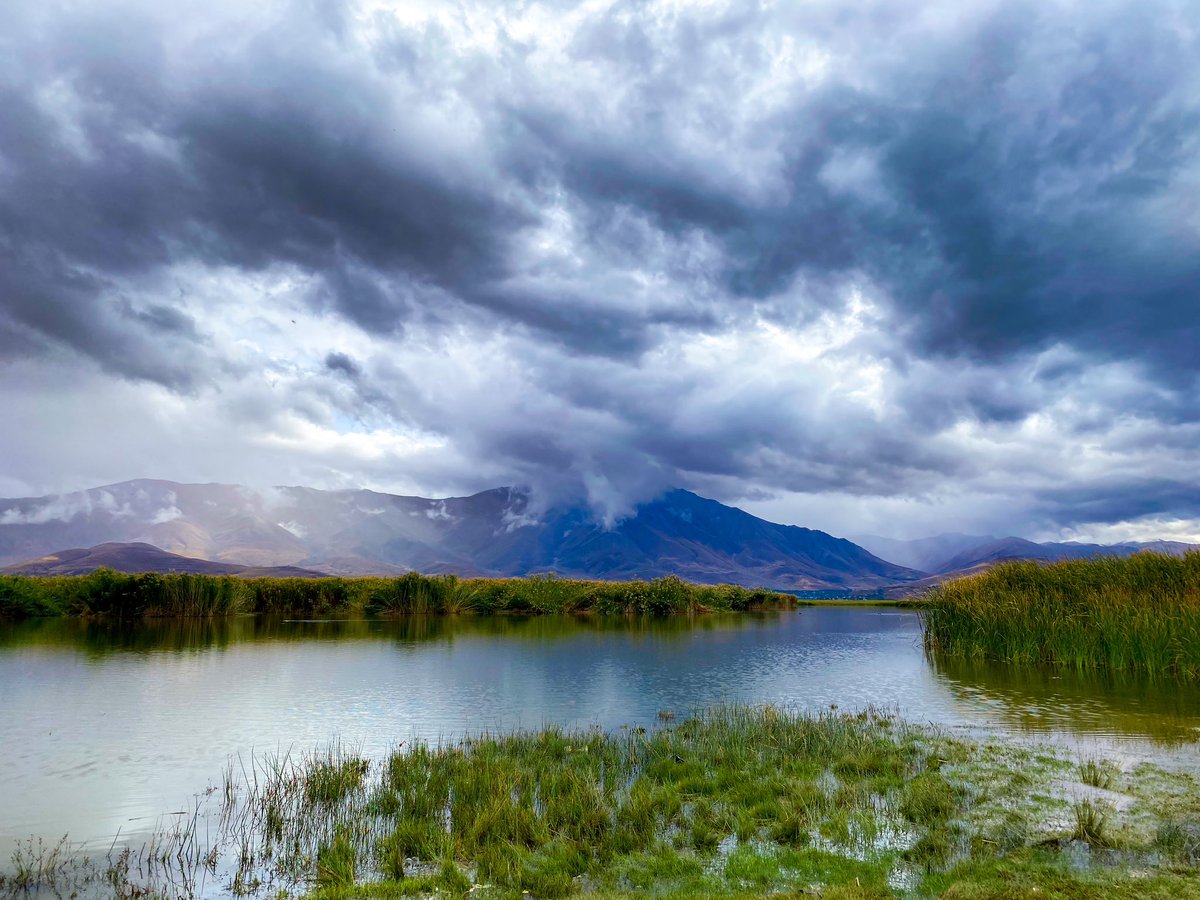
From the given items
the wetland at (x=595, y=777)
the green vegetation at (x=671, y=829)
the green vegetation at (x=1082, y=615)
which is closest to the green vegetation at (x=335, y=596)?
the wetland at (x=595, y=777)

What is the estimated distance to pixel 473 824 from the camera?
9.24m

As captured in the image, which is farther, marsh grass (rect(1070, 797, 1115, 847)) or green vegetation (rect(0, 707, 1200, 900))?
marsh grass (rect(1070, 797, 1115, 847))

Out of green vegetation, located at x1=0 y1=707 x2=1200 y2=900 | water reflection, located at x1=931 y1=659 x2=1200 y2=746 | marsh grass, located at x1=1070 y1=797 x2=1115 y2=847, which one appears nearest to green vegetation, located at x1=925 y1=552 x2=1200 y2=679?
water reflection, located at x1=931 y1=659 x2=1200 y2=746

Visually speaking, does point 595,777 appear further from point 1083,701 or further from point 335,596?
point 335,596

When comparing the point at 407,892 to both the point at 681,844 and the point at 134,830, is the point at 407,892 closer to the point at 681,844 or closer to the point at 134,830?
the point at 681,844

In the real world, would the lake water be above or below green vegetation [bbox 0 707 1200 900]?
below

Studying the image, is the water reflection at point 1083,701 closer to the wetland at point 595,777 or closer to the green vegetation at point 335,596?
the wetland at point 595,777

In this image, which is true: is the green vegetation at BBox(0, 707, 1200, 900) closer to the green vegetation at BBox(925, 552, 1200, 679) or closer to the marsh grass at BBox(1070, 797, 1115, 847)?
the marsh grass at BBox(1070, 797, 1115, 847)

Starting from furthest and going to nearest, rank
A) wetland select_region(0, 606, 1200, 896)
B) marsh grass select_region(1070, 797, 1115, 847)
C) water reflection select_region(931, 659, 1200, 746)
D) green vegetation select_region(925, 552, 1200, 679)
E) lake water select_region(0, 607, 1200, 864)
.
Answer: green vegetation select_region(925, 552, 1200, 679), water reflection select_region(931, 659, 1200, 746), lake water select_region(0, 607, 1200, 864), marsh grass select_region(1070, 797, 1115, 847), wetland select_region(0, 606, 1200, 896)

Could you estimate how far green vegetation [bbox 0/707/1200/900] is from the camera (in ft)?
24.4

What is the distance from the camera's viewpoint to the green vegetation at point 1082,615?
23453 millimetres

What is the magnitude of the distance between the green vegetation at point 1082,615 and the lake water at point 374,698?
6.03 ft

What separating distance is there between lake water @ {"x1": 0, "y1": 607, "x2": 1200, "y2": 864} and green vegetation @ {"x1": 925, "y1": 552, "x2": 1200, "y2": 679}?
1.84m

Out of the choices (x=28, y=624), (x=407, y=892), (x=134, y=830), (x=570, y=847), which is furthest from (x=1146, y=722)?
(x=28, y=624)
